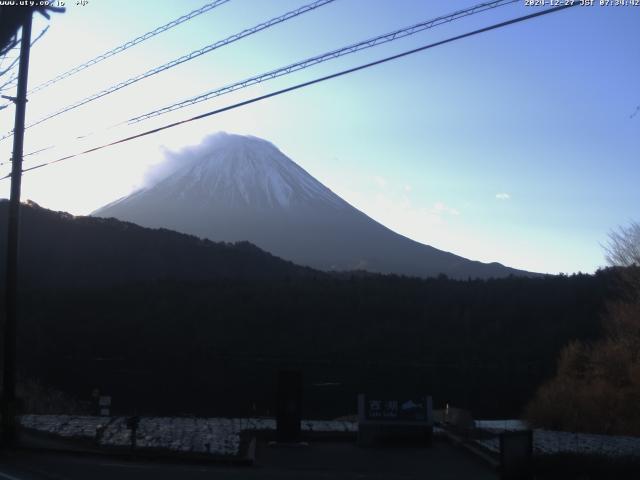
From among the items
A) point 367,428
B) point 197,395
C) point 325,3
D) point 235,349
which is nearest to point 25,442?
point 367,428

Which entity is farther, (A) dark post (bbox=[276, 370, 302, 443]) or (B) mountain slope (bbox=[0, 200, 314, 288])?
(B) mountain slope (bbox=[0, 200, 314, 288])

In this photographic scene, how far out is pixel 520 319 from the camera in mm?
85375

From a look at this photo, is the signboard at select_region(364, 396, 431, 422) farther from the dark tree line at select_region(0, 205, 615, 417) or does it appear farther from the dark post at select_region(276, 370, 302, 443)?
the dark tree line at select_region(0, 205, 615, 417)

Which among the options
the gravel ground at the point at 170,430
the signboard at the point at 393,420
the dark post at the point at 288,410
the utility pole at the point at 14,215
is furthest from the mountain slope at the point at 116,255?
the signboard at the point at 393,420

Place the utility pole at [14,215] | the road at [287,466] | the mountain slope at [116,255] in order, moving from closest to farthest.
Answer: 1. the road at [287,466]
2. the utility pole at [14,215]
3. the mountain slope at [116,255]

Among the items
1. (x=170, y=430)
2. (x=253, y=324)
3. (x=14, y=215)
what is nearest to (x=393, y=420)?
(x=170, y=430)

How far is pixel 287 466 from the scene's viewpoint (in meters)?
15.3

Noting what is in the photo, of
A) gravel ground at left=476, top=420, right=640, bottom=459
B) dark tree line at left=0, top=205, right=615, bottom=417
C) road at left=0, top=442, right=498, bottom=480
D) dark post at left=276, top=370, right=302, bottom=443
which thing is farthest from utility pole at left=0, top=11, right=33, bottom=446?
dark tree line at left=0, top=205, right=615, bottom=417

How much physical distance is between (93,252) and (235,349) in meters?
34.0

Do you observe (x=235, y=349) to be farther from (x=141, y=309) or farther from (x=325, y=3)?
(x=325, y=3)

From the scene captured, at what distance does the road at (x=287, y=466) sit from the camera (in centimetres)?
1362

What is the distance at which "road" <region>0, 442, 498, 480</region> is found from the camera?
44.7 feet

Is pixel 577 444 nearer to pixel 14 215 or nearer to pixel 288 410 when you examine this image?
pixel 288 410

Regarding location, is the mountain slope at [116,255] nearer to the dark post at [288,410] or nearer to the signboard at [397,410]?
the dark post at [288,410]
